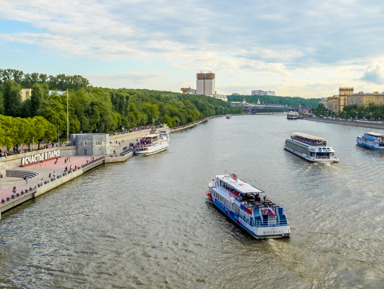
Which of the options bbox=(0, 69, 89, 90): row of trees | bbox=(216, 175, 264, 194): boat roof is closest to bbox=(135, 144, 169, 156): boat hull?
bbox=(216, 175, 264, 194): boat roof

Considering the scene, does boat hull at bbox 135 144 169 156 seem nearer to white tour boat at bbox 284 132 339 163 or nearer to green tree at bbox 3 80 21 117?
white tour boat at bbox 284 132 339 163

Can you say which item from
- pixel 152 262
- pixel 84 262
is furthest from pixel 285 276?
pixel 84 262

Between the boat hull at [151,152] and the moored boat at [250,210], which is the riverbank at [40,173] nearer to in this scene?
the boat hull at [151,152]

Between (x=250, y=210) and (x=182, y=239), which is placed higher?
(x=250, y=210)

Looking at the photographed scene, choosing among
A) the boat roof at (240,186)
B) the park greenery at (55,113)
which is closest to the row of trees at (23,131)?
the park greenery at (55,113)

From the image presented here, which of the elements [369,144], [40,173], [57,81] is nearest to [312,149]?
[369,144]

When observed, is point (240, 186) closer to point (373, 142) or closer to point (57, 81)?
point (373, 142)
